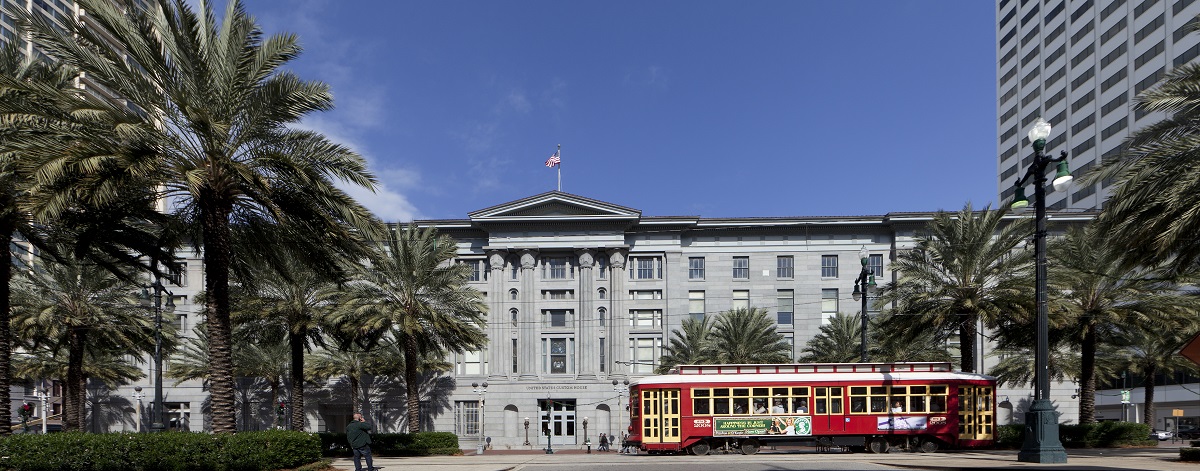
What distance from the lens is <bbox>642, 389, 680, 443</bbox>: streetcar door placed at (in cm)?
2861

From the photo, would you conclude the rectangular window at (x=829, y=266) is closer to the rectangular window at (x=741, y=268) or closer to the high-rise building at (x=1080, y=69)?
the rectangular window at (x=741, y=268)

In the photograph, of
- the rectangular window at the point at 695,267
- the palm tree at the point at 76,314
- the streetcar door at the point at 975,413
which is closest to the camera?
the streetcar door at the point at 975,413

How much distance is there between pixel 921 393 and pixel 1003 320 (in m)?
8.47

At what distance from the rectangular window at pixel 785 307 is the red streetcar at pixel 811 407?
106 ft

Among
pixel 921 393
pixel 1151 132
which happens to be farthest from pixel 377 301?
pixel 1151 132

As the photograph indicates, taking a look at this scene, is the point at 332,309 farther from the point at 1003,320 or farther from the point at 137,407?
the point at 137,407

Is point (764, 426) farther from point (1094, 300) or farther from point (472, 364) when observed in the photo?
point (472, 364)

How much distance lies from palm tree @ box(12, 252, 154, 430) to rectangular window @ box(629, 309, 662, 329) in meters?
32.3

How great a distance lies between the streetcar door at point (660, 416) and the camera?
28.6 meters

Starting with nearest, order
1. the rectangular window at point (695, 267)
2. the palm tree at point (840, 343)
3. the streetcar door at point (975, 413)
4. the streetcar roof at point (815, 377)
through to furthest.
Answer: the streetcar roof at point (815, 377) < the streetcar door at point (975, 413) < the palm tree at point (840, 343) < the rectangular window at point (695, 267)

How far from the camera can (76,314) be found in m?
36.2

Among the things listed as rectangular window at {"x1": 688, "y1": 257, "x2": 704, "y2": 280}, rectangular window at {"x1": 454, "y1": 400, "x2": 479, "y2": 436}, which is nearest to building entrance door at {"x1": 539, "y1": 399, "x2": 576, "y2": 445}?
rectangular window at {"x1": 454, "y1": 400, "x2": 479, "y2": 436}

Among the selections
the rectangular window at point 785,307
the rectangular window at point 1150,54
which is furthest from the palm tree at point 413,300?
the rectangular window at point 1150,54

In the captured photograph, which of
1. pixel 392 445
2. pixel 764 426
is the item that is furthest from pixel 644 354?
pixel 764 426
